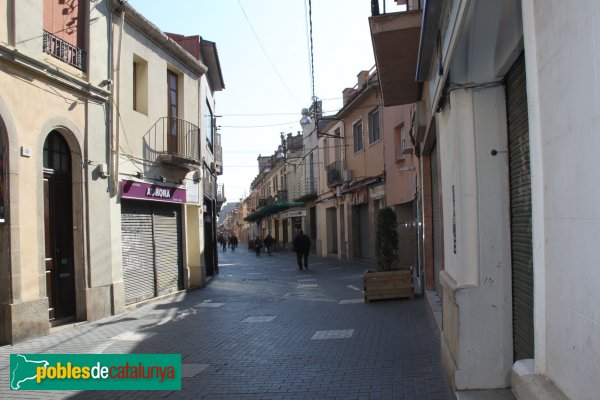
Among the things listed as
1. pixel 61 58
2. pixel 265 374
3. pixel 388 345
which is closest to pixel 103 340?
pixel 265 374

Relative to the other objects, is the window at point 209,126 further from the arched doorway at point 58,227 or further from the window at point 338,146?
the arched doorway at point 58,227

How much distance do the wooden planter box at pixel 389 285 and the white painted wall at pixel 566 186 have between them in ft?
29.6

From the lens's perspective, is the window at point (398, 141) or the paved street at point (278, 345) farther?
the window at point (398, 141)

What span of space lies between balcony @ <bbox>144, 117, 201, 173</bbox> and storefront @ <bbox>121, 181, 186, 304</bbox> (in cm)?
75

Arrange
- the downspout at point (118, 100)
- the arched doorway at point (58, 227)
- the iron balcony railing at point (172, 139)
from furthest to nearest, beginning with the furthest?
1. the iron balcony railing at point (172, 139)
2. the downspout at point (118, 100)
3. the arched doorway at point (58, 227)

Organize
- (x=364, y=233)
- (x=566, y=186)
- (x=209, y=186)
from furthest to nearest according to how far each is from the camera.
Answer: (x=364, y=233), (x=209, y=186), (x=566, y=186)

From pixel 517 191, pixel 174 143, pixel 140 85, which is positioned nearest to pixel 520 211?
pixel 517 191

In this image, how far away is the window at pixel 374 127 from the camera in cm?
2227

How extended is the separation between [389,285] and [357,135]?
1443 centimetres

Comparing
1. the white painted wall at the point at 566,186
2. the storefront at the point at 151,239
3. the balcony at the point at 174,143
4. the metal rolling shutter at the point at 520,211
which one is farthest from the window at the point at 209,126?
the white painted wall at the point at 566,186

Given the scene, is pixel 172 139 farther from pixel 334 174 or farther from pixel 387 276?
pixel 334 174

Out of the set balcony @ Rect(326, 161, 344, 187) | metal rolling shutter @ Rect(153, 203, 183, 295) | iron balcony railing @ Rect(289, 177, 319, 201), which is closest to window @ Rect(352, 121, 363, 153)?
balcony @ Rect(326, 161, 344, 187)

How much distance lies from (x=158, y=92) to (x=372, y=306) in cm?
755

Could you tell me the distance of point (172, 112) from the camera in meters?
15.2
